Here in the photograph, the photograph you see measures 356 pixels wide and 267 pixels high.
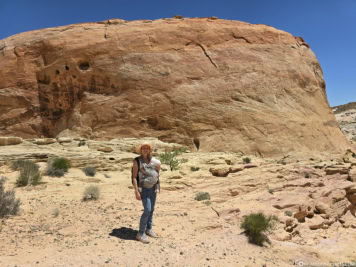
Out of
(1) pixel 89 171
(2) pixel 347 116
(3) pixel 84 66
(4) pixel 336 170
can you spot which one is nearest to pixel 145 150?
(1) pixel 89 171

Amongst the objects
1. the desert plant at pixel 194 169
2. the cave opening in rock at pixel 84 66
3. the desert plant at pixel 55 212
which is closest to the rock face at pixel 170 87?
the cave opening in rock at pixel 84 66

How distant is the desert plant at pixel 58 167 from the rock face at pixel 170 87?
6.00 metres

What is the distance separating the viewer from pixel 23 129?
18.0 meters

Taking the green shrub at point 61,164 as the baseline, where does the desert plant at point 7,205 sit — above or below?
below

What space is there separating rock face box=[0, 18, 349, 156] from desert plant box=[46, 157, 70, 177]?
6002mm

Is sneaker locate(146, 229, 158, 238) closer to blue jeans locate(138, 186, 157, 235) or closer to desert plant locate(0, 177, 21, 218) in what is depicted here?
blue jeans locate(138, 186, 157, 235)

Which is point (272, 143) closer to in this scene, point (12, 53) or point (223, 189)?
point (223, 189)

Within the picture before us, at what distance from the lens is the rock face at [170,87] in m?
16.7

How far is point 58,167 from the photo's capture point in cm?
1023

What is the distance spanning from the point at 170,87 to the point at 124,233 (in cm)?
1261

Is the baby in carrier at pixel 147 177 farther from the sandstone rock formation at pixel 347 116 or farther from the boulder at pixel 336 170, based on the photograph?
the sandstone rock formation at pixel 347 116

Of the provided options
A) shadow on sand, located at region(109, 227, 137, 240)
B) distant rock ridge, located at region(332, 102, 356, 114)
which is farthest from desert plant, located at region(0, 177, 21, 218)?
distant rock ridge, located at region(332, 102, 356, 114)

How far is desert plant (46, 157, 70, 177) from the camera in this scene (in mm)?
9648

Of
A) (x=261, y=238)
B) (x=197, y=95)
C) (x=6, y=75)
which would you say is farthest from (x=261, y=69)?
(x=6, y=75)
